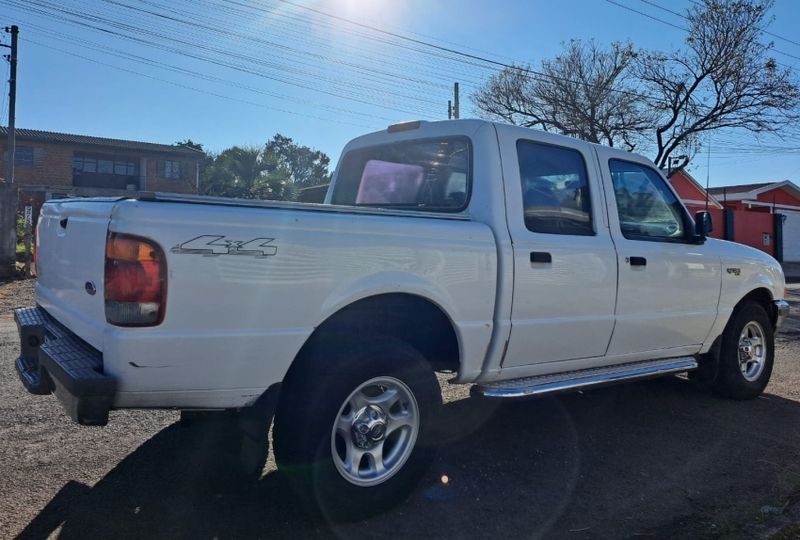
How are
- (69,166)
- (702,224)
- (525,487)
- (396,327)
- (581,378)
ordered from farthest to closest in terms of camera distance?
1. (69,166)
2. (702,224)
3. (581,378)
4. (525,487)
5. (396,327)

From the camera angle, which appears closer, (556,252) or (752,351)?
(556,252)

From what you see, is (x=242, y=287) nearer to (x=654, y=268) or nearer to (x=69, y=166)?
(x=654, y=268)

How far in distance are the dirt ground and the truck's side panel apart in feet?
2.70

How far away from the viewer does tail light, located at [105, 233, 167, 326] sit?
2561 mm

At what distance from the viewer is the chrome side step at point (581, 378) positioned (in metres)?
3.66

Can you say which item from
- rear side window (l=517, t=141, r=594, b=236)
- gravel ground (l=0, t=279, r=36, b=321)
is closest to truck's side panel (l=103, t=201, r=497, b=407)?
rear side window (l=517, t=141, r=594, b=236)

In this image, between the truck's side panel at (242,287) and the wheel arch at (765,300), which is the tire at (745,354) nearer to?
the wheel arch at (765,300)

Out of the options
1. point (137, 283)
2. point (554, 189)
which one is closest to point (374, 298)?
point (137, 283)

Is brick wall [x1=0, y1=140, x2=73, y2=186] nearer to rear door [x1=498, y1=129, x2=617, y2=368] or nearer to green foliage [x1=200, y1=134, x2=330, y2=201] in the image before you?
green foliage [x1=200, y1=134, x2=330, y2=201]

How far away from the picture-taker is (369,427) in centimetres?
313

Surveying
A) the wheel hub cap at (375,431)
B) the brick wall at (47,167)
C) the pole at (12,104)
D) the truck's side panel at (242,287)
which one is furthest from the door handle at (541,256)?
the brick wall at (47,167)

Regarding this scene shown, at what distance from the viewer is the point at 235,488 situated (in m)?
3.46

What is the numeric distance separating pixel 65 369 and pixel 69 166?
36.3 meters

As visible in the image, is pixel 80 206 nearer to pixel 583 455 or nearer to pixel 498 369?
pixel 498 369
